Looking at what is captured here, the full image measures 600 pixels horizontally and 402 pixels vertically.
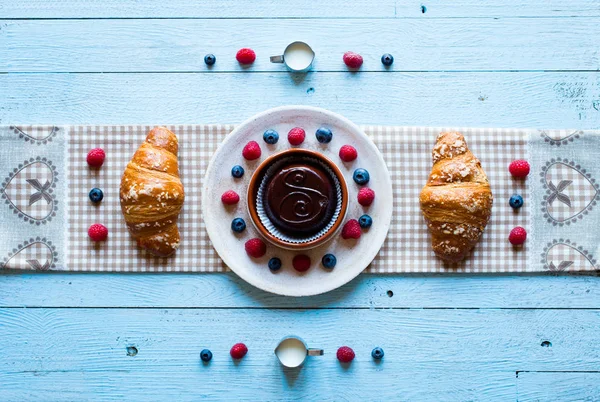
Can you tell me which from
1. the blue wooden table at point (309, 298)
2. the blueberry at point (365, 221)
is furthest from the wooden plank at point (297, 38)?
the blueberry at point (365, 221)

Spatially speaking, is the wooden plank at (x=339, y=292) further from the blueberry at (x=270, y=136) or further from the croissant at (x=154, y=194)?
the blueberry at (x=270, y=136)

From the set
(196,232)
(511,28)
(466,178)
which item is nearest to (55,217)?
(196,232)

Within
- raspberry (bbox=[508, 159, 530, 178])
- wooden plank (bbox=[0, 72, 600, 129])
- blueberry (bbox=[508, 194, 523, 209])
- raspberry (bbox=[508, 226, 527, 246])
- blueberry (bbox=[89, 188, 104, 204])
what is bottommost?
raspberry (bbox=[508, 226, 527, 246])

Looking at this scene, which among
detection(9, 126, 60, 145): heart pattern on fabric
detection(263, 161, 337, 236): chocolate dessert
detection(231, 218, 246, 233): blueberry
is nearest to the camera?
detection(263, 161, 337, 236): chocolate dessert

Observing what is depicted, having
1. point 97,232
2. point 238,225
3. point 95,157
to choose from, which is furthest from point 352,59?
point 97,232

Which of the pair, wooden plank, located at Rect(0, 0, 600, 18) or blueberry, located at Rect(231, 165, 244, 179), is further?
wooden plank, located at Rect(0, 0, 600, 18)

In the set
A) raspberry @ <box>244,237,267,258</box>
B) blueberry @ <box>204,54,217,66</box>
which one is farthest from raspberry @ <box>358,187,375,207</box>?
blueberry @ <box>204,54,217,66</box>

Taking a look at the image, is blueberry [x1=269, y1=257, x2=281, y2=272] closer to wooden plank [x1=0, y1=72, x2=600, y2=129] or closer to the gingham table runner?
the gingham table runner
